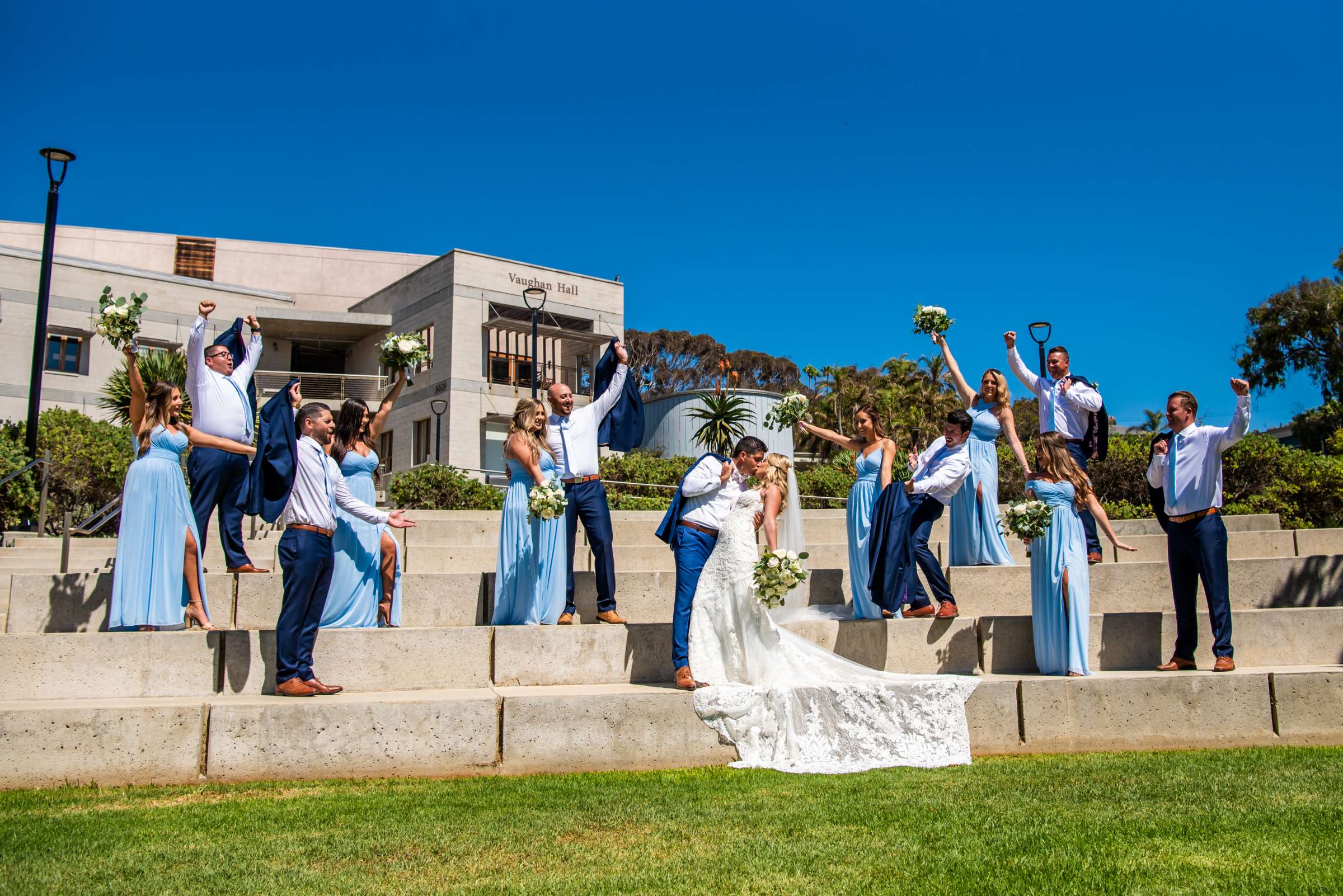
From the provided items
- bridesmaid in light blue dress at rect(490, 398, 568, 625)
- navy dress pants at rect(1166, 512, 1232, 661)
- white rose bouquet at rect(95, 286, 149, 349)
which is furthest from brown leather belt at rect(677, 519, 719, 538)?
white rose bouquet at rect(95, 286, 149, 349)

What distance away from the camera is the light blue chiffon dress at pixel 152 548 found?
6.90 m

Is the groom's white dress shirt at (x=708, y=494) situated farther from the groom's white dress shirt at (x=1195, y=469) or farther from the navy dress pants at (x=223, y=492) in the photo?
the navy dress pants at (x=223, y=492)

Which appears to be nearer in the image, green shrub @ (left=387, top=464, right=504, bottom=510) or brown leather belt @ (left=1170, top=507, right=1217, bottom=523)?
brown leather belt @ (left=1170, top=507, right=1217, bottom=523)

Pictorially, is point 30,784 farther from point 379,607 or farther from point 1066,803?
point 1066,803

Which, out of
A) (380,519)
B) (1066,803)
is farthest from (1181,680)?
(380,519)

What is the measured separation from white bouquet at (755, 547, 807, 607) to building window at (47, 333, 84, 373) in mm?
31613

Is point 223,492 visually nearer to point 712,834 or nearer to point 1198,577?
point 712,834

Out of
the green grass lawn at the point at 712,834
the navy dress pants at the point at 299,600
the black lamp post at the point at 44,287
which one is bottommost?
the green grass lawn at the point at 712,834

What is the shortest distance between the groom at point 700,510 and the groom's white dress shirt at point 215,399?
12.1 feet

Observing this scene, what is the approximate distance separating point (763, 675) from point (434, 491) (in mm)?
10878

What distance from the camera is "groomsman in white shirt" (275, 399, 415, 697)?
20.9 ft

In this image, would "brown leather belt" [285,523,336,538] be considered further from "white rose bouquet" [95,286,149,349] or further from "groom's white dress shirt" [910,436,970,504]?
"groom's white dress shirt" [910,436,970,504]

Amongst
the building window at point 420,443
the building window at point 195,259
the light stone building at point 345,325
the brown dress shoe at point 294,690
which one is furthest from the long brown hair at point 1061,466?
the building window at point 195,259

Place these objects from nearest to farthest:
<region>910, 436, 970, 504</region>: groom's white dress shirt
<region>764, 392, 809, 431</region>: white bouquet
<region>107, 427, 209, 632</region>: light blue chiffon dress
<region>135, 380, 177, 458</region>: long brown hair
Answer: <region>107, 427, 209, 632</region>: light blue chiffon dress < <region>135, 380, 177, 458</region>: long brown hair < <region>910, 436, 970, 504</region>: groom's white dress shirt < <region>764, 392, 809, 431</region>: white bouquet
